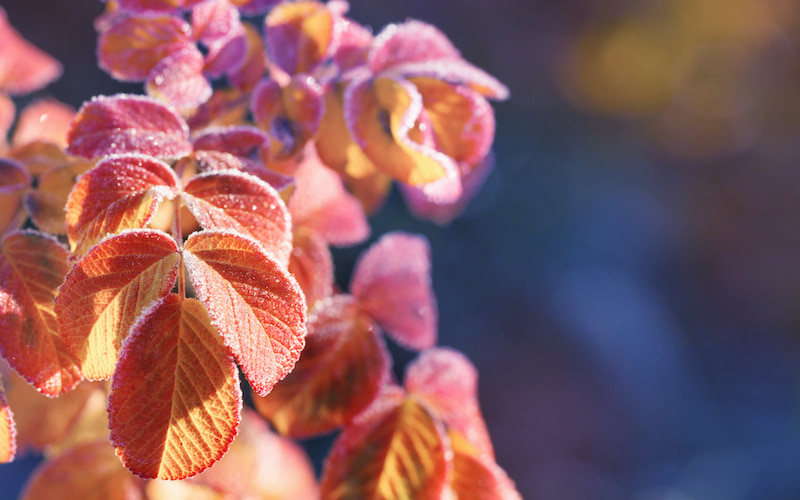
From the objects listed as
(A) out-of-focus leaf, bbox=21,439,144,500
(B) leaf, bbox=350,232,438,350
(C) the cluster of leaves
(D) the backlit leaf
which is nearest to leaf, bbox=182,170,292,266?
(C) the cluster of leaves

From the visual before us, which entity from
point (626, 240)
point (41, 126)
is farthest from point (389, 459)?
point (626, 240)

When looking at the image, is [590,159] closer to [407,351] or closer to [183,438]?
[407,351]

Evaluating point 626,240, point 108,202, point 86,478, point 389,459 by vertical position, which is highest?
point 108,202

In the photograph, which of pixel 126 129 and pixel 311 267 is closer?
pixel 126 129

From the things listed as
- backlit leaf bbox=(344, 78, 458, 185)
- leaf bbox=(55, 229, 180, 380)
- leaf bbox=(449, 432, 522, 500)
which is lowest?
leaf bbox=(449, 432, 522, 500)

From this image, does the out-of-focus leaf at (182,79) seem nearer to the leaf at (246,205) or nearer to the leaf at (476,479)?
the leaf at (246,205)

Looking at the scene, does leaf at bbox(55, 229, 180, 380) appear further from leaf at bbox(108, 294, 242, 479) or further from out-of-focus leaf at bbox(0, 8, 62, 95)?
out-of-focus leaf at bbox(0, 8, 62, 95)

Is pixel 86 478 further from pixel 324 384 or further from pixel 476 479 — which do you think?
pixel 476 479
